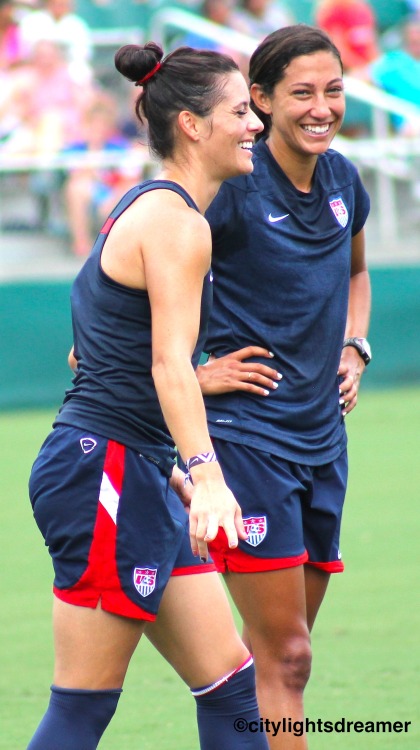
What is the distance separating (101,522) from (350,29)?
1168 cm

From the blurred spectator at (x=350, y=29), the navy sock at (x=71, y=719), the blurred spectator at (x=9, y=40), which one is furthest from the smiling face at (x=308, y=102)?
the blurred spectator at (x=350, y=29)

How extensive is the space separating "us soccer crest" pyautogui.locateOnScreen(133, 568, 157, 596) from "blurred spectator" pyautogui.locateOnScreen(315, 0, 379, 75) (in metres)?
11.4

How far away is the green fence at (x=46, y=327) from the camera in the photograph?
452 inches

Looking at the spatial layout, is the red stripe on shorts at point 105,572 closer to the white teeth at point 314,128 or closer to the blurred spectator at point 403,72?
the white teeth at point 314,128

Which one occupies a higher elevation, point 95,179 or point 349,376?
point 95,179

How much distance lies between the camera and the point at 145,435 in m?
3.27

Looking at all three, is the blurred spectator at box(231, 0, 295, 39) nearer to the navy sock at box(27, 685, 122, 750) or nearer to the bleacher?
the bleacher

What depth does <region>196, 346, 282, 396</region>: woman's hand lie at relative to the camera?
3.83m

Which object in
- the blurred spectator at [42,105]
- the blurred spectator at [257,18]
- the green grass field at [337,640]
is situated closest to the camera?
the green grass field at [337,640]

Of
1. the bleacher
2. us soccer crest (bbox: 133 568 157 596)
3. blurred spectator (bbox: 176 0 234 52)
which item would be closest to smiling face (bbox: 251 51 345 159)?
us soccer crest (bbox: 133 568 157 596)

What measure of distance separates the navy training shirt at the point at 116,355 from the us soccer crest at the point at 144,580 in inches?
10.8

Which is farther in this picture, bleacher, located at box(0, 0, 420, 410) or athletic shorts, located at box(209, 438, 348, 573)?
bleacher, located at box(0, 0, 420, 410)

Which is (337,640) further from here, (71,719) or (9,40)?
(9,40)

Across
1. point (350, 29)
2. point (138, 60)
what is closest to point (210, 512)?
point (138, 60)
